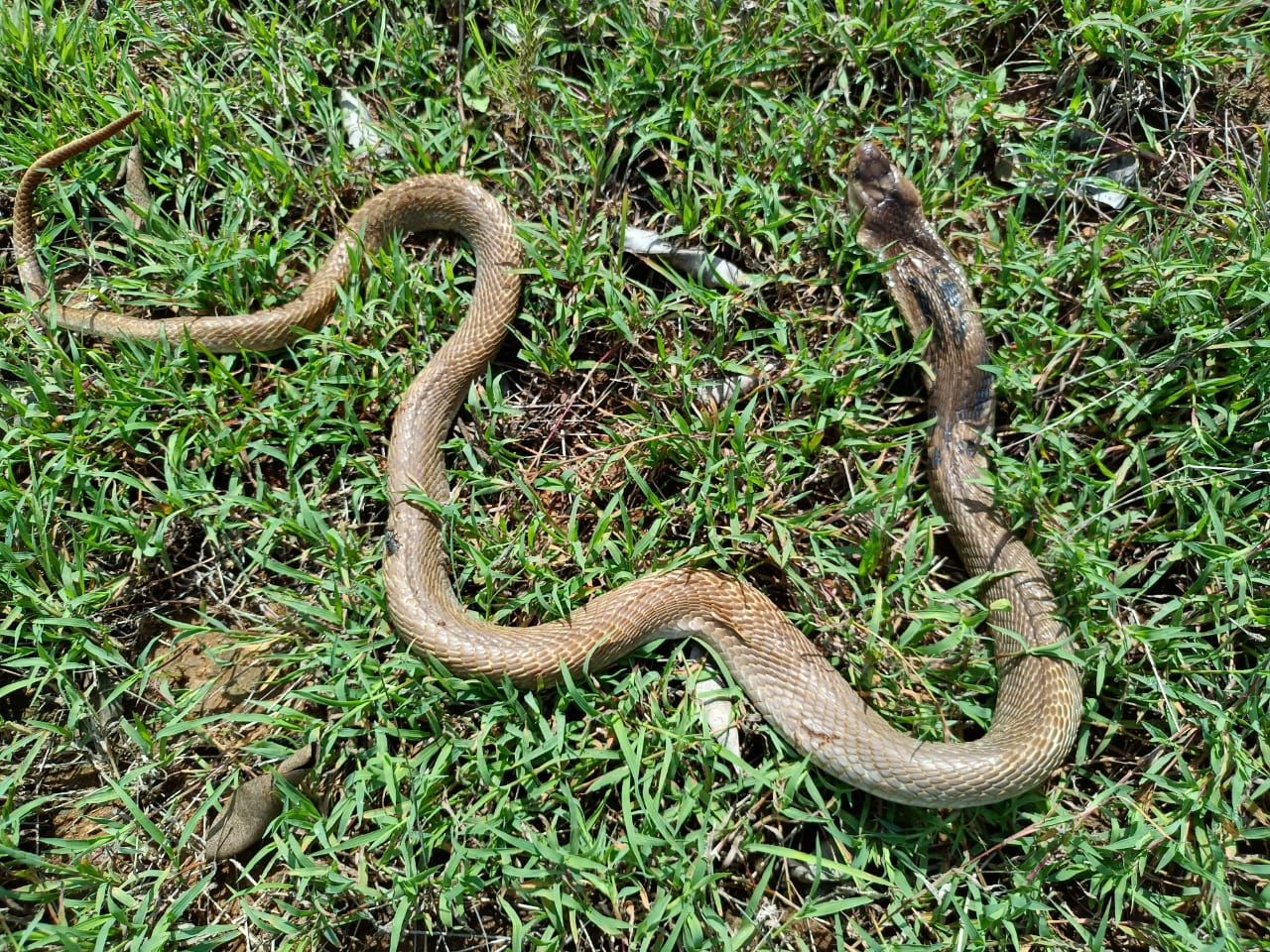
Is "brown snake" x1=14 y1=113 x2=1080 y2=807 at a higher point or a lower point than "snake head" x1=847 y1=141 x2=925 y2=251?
lower

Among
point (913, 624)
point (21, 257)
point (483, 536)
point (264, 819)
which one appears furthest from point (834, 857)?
point (21, 257)

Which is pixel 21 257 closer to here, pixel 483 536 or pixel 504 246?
pixel 504 246

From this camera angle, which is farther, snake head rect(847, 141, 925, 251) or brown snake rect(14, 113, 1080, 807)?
snake head rect(847, 141, 925, 251)

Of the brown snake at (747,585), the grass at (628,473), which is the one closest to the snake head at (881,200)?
the brown snake at (747,585)

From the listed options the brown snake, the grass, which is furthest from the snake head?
the grass

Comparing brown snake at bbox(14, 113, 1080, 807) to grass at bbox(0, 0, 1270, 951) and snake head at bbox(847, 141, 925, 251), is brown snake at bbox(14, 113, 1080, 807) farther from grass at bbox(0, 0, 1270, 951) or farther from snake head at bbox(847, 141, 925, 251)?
grass at bbox(0, 0, 1270, 951)

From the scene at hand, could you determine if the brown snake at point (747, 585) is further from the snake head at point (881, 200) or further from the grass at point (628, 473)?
the grass at point (628, 473)
